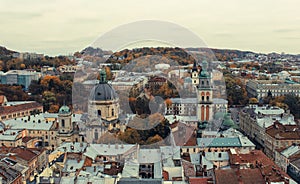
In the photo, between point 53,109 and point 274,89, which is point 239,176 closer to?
point 53,109

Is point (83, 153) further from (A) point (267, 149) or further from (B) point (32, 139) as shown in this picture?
(A) point (267, 149)

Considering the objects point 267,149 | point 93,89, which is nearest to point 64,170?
point 93,89

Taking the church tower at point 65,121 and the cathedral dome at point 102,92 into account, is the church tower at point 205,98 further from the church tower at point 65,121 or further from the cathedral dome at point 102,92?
the church tower at point 65,121

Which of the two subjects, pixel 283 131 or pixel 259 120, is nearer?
pixel 283 131

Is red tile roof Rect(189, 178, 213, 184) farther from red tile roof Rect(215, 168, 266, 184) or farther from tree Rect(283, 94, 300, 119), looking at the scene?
tree Rect(283, 94, 300, 119)

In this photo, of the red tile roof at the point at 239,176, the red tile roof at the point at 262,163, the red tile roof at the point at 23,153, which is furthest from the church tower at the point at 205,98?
the red tile roof at the point at 23,153

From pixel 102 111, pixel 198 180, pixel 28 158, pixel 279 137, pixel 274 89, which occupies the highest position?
pixel 102 111

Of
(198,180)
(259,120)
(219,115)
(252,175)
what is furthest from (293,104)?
(198,180)

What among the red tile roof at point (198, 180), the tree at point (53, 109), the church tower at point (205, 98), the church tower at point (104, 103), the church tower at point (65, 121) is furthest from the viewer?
the tree at point (53, 109)

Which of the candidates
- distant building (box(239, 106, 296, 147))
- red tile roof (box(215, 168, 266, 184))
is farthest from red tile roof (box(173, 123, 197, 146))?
distant building (box(239, 106, 296, 147))
